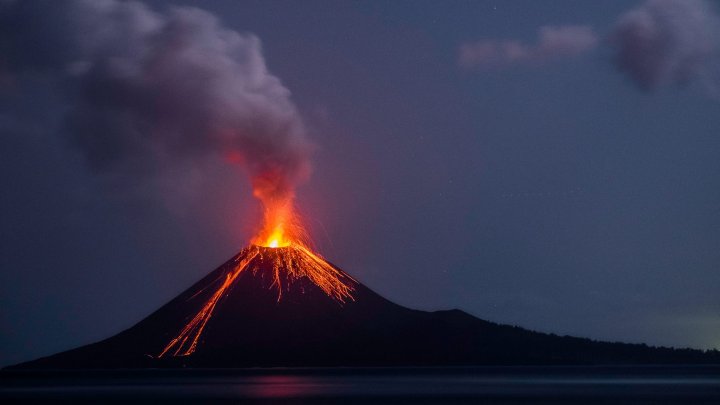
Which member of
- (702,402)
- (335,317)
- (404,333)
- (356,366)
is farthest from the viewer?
(404,333)

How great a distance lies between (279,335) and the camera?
115 meters

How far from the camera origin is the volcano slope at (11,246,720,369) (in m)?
113

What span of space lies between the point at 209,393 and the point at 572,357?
90314 mm

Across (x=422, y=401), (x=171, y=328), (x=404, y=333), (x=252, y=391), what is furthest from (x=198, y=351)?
(x=422, y=401)

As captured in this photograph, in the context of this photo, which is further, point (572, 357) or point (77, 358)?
point (572, 357)

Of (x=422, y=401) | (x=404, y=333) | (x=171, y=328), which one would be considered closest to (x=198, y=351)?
(x=171, y=328)

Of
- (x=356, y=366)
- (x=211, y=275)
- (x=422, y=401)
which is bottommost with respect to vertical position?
(x=422, y=401)

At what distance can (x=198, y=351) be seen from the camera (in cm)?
11356

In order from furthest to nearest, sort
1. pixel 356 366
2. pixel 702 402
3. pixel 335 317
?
pixel 335 317 → pixel 356 366 → pixel 702 402

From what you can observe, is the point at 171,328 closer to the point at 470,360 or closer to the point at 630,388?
the point at 470,360

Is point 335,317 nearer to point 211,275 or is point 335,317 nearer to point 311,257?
point 311,257

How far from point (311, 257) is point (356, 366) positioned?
15.2 m

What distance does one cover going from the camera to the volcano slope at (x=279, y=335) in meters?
113

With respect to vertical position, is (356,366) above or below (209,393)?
above
